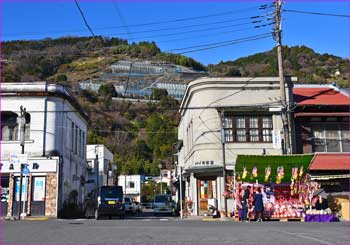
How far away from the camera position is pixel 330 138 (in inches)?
1245

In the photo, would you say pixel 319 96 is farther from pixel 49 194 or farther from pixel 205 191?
pixel 49 194

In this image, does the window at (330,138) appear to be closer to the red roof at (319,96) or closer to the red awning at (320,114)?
the red awning at (320,114)

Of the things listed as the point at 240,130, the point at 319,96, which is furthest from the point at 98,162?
the point at 319,96

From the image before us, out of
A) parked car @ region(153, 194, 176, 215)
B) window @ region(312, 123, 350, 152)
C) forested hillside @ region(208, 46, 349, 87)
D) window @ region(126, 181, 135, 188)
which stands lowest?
parked car @ region(153, 194, 176, 215)

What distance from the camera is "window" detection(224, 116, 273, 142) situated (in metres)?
31.8

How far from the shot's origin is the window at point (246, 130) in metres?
31.8

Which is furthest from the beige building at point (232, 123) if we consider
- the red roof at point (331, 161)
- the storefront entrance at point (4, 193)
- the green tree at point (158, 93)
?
the green tree at point (158, 93)

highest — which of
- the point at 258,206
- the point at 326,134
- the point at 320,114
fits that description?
the point at 320,114

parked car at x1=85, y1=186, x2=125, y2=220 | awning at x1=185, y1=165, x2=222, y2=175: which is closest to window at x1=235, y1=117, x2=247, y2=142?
awning at x1=185, y1=165, x2=222, y2=175

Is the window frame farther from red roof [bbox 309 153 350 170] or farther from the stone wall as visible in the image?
the stone wall

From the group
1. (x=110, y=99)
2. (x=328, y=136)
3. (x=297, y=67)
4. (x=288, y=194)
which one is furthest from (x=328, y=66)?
(x=110, y=99)

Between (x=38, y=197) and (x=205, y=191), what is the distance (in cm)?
1189

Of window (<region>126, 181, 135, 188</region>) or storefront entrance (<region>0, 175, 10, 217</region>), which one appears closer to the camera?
storefront entrance (<region>0, 175, 10, 217</region>)

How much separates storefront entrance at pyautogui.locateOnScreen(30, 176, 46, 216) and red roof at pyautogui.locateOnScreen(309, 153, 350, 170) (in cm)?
1815
